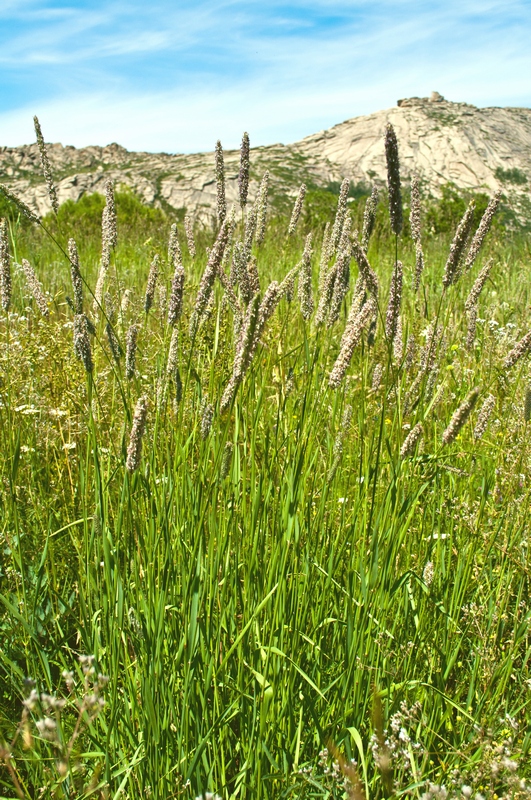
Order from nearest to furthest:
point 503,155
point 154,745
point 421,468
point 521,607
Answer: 1. point 154,745
2. point 521,607
3. point 421,468
4. point 503,155

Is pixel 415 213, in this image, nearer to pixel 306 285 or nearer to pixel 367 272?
pixel 306 285

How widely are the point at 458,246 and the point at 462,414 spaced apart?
1.98ft

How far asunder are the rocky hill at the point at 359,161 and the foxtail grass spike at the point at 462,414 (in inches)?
2791

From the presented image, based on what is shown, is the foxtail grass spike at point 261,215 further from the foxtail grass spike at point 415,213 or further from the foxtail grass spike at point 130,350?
the foxtail grass spike at point 130,350

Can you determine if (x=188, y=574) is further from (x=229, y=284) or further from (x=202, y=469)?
(x=229, y=284)

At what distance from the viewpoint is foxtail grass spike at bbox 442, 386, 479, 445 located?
1.32 metres

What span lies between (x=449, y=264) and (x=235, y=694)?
51.8 inches

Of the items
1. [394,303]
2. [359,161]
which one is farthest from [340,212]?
[359,161]

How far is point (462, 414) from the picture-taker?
1.39m

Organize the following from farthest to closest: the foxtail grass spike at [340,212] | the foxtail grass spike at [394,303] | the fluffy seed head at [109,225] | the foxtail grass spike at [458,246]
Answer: the foxtail grass spike at [340,212] → the fluffy seed head at [109,225] → the foxtail grass spike at [458,246] → the foxtail grass spike at [394,303]

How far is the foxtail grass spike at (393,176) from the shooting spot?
4.95 feet

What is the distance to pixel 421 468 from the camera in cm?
245

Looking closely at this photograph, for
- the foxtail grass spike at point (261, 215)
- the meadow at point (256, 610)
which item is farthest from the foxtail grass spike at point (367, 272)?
the foxtail grass spike at point (261, 215)

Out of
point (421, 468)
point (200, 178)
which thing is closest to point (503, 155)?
point (200, 178)
